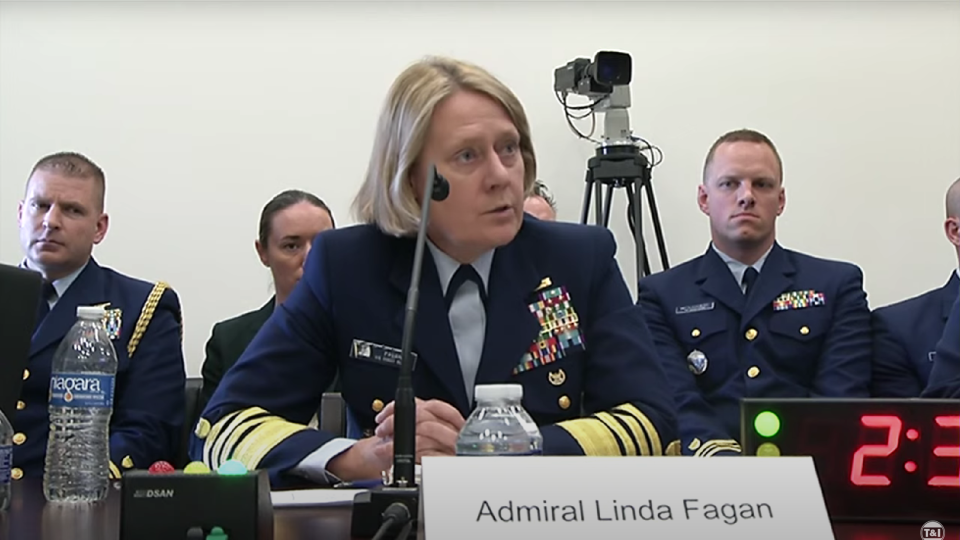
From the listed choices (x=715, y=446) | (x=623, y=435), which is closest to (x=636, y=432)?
(x=623, y=435)

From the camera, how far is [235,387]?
1.58 metres

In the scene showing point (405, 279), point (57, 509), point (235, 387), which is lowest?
point (57, 509)

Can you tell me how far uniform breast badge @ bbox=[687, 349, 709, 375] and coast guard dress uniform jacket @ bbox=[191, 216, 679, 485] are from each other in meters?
1.10

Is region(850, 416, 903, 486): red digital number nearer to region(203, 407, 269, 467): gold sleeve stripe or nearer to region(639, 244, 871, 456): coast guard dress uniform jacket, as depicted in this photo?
region(203, 407, 269, 467): gold sleeve stripe

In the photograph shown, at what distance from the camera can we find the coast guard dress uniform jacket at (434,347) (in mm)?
1573

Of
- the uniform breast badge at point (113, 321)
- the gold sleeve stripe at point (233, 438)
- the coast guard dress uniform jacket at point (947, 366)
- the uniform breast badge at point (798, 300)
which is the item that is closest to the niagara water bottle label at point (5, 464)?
the gold sleeve stripe at point (233, 438)

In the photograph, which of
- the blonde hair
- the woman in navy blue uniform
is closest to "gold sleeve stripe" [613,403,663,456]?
the blonde hair

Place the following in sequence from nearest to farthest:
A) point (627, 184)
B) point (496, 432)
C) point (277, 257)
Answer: point (496, 432), point (277, 257), point (627, 184)

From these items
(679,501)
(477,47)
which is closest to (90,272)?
(477,47)

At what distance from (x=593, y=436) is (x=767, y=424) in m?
0.47

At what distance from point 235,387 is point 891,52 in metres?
3.19

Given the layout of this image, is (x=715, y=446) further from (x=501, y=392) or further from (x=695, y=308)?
(x=501, y=392)

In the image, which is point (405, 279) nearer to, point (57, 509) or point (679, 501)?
point (57, 509)

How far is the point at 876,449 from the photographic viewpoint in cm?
100
